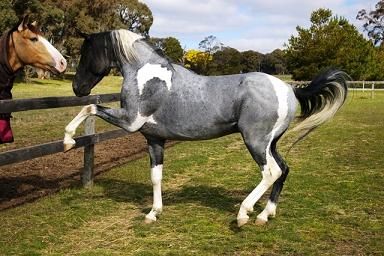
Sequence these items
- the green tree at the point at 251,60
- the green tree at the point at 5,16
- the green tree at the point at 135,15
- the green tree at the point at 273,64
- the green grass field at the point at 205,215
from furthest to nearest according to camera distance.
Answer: the green tree at the point at 273,64
the green tree at the point at 251,60
the green tree at the point at 135,15
the green tree at the point at 5,16
the green grass field at the point at 205,215

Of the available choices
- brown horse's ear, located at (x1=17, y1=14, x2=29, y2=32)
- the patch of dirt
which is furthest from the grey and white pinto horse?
the patch of dirt

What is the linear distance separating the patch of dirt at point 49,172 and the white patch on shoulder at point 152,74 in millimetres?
2409

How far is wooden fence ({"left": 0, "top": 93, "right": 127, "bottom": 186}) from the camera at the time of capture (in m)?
5.18

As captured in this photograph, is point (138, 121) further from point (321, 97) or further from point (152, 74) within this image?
point (321, 97)

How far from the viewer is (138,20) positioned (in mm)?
67500

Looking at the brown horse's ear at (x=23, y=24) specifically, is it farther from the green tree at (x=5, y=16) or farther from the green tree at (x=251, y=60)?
the green tree at (x=251, y=60)

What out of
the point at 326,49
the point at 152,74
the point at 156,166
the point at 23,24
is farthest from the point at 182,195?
the point at 326,49

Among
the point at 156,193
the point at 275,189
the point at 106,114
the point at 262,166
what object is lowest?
the point at 156,193

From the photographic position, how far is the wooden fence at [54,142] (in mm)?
5184

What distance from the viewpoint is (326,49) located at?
43.4 metres

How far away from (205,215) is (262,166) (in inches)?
40.4

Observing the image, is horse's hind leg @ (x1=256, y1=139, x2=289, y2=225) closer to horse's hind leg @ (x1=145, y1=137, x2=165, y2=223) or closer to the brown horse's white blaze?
horse's hind leg @ (x1=145, y1=137, x2=165, y2=223)

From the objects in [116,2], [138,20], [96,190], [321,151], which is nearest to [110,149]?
[96,190]

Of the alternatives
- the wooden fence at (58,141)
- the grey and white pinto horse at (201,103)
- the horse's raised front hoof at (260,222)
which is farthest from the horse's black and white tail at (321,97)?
the horse's raised front hoof at (260,222)
